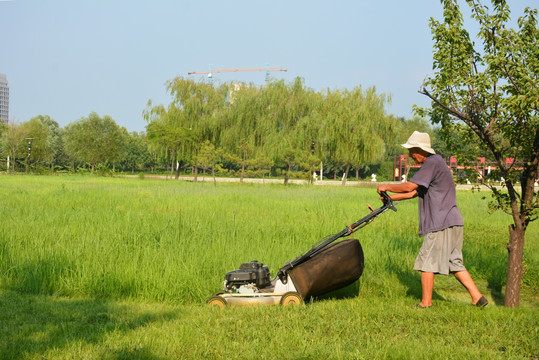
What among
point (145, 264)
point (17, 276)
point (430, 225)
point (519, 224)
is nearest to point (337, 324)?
point (430, 225)

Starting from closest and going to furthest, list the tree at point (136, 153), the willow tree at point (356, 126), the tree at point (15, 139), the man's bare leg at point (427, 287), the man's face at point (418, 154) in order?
the man's bare leg at point (427, 287) < the man's face at point (418, 154) < the willow tree at point (356, 126) < the tree at point (15, 139) < the tree at point (136, 153)

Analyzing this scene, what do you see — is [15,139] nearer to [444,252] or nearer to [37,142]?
[37,142]

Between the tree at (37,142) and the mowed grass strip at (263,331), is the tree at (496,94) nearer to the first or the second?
the mowed grass strip at (263,331)

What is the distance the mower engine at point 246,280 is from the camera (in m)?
5.30

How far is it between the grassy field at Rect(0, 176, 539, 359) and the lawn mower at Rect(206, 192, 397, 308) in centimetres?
23

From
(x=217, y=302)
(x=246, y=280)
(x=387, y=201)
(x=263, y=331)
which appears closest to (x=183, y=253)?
(x=217, y=302)

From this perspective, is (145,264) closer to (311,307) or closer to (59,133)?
(311,307)

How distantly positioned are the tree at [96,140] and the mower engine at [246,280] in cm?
5043

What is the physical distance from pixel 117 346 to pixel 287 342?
1275mm

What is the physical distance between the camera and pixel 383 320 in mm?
4730

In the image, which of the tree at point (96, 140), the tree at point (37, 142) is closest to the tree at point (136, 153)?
the tree at point (37, 142)

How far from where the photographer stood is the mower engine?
5305 millimetres

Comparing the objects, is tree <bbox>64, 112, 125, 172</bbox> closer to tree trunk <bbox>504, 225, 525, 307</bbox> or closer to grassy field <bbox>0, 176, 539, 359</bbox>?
grassy field <bbox>0, 176, 539, 359</bbox>

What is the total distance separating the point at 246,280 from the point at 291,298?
485 mm
